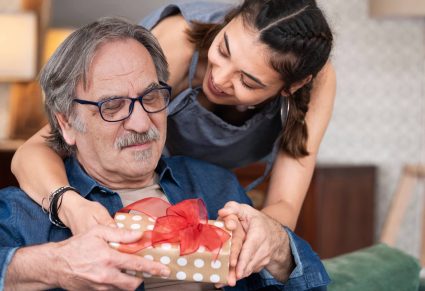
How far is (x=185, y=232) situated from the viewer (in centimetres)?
157

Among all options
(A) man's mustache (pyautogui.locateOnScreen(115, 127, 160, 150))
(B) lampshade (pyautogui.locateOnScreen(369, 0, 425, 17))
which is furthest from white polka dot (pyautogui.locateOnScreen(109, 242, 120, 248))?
(B) lampshade (pyautogui.locateOnScreen(369, 0, 425, 17))

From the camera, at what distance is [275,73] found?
1.97 metres

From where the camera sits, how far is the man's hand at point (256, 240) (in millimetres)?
1693

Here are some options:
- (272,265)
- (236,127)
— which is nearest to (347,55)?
(236,127)

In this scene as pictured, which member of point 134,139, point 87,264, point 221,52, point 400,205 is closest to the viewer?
point 87,264

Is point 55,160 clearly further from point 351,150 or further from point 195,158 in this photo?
point 351,150

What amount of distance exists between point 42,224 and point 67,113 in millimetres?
254

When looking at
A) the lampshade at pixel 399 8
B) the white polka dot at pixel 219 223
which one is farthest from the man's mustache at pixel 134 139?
the lampshade at pixel 399 8

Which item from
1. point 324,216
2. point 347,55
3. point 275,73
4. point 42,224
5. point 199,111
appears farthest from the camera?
point 347,55

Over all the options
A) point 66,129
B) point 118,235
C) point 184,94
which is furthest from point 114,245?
point 184,94

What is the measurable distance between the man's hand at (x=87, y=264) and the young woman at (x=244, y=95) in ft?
0.36

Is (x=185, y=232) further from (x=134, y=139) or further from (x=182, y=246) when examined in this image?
(x=134, y=139)

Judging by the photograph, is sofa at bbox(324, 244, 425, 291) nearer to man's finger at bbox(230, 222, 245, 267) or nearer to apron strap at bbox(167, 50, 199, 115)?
man's finger at bbox(230, 222, 245, 267)

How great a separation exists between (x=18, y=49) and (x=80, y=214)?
2.63 metres
